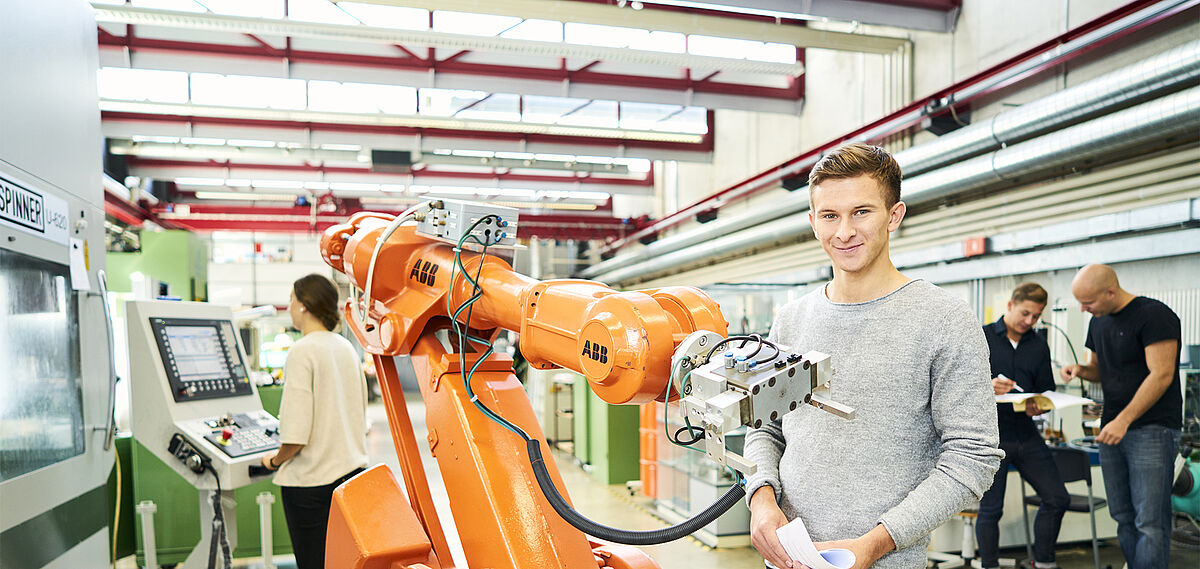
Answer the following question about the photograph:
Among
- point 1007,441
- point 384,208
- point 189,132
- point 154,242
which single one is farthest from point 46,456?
point 384,208

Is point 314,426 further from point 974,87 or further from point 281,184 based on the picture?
point 281,184

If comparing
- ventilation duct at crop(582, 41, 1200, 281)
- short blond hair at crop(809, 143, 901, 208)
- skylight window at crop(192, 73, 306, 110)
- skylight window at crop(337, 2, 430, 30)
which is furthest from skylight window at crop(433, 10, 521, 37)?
short blond hair at crop(809, 143, 901, 208)

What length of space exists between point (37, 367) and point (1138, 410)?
13.9 ft

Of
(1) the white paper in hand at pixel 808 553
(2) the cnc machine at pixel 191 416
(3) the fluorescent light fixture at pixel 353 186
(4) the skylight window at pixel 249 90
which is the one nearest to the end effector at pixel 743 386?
(1) the white paper in hand at pixel 808 553

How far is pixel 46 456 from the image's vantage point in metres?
2.20

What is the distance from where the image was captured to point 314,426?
9.45 feet

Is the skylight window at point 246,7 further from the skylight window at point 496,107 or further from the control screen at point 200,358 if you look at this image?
the skylight window at point 496,107

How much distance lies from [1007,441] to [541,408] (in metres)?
5.55

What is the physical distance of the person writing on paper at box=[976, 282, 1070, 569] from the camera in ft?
12.4

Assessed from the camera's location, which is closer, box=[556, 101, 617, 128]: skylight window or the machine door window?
the machine door window

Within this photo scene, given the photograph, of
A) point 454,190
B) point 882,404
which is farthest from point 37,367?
point 454,190

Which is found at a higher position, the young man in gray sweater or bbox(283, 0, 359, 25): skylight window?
bbox(283, 0, 359, 25): skylight window

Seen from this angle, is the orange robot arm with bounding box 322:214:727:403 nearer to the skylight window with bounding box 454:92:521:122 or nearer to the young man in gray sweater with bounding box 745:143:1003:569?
the young man in gray sweater with bounding box 745:143:1003:569

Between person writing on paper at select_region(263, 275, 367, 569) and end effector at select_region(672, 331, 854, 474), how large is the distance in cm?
222
